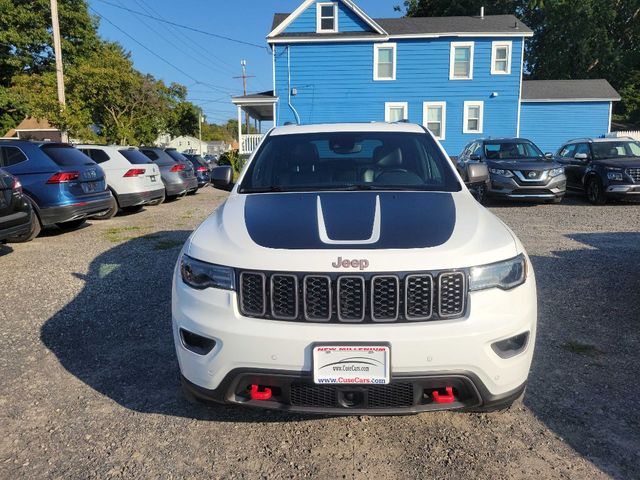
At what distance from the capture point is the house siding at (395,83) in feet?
79.2

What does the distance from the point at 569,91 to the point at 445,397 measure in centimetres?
2862

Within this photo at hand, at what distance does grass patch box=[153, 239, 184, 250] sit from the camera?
7.68 meters

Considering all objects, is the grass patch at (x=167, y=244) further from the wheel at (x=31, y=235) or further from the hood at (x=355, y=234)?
the hood at (x=355, y=234)

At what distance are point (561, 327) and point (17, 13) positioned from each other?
42150mm

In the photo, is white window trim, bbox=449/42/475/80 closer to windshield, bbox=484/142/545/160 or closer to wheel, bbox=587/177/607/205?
windshield, bbox=484/142/545/160

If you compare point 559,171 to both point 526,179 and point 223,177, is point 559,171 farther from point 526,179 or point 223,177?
point 223,177

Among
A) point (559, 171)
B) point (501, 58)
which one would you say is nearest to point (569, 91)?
point (501, 58)

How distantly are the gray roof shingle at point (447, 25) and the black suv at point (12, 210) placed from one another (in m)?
19.3

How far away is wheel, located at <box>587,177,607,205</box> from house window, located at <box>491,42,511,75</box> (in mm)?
13600

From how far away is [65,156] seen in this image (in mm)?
8586

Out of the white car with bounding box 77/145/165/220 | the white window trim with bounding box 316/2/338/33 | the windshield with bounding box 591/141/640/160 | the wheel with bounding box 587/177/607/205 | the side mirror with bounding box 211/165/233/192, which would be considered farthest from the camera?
the white window trim with bounding box 316/2/338/33

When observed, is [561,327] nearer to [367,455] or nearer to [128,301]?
[367,455]

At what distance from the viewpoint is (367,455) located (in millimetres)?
2584

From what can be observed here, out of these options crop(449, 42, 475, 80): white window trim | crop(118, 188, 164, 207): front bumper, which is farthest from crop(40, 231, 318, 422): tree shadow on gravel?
crop(449, 42, 475, 80): white window trim
